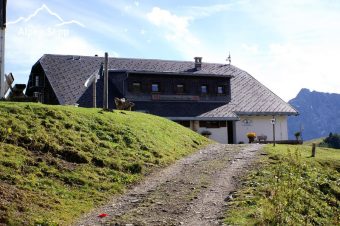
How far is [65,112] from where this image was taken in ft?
70.2

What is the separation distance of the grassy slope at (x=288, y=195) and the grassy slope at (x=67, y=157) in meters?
4.18

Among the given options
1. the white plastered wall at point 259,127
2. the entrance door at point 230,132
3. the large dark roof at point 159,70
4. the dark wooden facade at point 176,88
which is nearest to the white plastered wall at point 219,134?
the entrance door at point 230,132

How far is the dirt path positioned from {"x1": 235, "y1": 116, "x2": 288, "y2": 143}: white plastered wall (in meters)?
23.3

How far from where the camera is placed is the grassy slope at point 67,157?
11969 millimetres

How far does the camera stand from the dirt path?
11.7m

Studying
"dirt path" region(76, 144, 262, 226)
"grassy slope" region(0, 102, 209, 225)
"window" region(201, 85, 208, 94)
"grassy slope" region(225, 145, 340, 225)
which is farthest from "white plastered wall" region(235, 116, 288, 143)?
"dirt path" region(76, 144, 262, 226)

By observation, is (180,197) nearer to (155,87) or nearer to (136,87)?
(136,87)

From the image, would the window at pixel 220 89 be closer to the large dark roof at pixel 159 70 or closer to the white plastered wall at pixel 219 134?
the large dark roof at pixel 159 70

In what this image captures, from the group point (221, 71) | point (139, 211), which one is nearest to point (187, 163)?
point (139, 211)

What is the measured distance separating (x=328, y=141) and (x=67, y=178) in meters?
101

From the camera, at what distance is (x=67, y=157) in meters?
16.7

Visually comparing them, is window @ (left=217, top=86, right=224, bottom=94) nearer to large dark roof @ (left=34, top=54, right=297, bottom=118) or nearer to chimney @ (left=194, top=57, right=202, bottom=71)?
large dark roof @ (left=34, top=54, right=297, bottom=118)

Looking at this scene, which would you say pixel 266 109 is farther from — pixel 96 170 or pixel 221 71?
pixel 96 170

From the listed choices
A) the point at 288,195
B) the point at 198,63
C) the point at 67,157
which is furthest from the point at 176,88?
the point at 288,195
